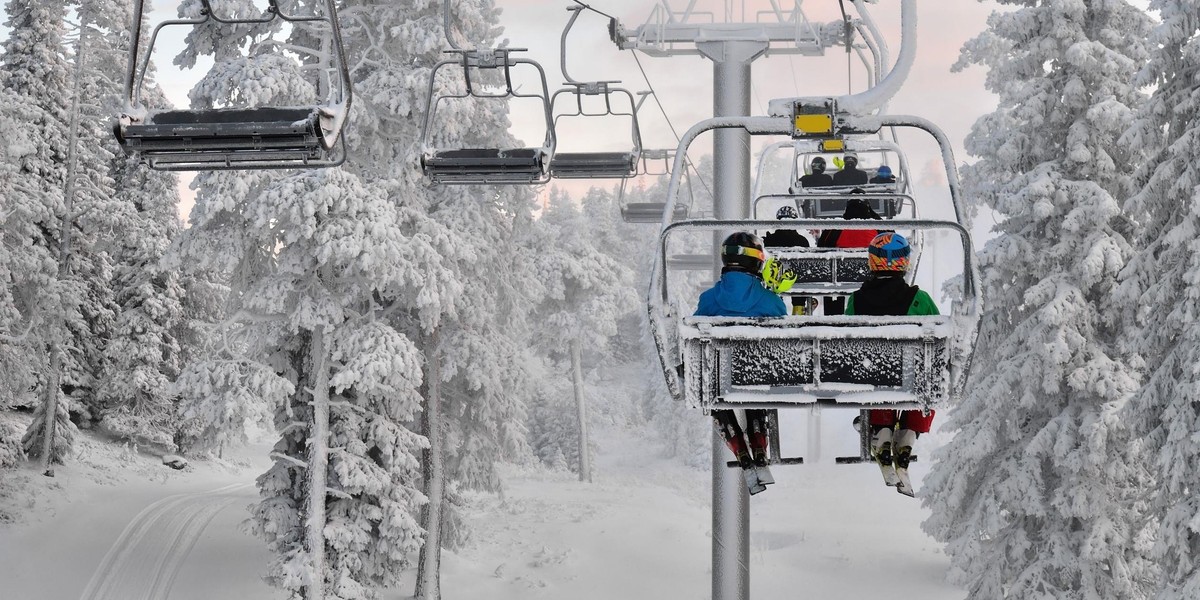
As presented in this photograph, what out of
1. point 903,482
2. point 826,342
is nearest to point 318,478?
point 903,482

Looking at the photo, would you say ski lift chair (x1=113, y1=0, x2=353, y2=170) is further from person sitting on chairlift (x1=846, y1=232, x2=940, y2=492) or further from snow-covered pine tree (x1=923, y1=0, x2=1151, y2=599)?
snow-covered pine tree (x1=923, y1=0, x2=1151, y2=599)

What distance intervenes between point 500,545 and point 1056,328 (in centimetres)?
1601

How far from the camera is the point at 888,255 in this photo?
6711 millimetres

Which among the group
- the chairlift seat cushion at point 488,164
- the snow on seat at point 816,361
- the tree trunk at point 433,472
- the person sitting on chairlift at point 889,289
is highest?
the chairlift seat cushion at point 488,164

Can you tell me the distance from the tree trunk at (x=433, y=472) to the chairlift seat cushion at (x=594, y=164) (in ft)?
29.7

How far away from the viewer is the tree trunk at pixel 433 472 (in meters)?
21.2

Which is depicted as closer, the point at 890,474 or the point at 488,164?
the point at 890,474

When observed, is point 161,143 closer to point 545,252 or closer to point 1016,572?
point 1016,572

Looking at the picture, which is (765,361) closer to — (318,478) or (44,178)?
(318,478)

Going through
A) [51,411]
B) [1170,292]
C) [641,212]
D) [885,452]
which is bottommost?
[51,411]

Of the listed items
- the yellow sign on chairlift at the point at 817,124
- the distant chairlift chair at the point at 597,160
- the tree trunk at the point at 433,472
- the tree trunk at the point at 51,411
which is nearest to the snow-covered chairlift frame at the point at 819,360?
the yellow sign on chairlift at the point at 817,124

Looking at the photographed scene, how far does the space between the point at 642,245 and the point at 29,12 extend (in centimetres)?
3040

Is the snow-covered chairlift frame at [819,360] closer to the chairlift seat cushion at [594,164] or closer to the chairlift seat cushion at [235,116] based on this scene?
the chairlift seat cushion at [235,116]

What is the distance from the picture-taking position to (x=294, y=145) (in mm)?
6961
